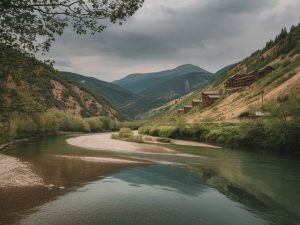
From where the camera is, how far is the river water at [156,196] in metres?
23.9

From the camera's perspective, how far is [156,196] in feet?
99.1

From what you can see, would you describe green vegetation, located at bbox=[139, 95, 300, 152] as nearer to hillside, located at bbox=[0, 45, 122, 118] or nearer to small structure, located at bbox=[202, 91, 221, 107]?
hillside, located at bbox=[0, 45, 122, 118]

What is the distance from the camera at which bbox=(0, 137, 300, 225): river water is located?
78.4 feet

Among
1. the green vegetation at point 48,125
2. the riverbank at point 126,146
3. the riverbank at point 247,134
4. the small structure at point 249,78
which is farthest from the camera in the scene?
the small structure at point 249,78

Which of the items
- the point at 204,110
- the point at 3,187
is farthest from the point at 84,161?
the point at 204,110

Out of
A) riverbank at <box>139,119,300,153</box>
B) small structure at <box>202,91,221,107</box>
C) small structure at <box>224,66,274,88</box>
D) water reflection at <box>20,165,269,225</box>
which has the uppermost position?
small structure at <box>224,66,274,88</box>

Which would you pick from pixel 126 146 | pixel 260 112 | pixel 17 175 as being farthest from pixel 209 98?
pixel 17 175

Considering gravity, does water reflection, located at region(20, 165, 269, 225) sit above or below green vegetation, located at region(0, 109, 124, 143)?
below

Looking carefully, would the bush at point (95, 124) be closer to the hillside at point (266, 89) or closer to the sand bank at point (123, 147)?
the hillside at point (266, 89)

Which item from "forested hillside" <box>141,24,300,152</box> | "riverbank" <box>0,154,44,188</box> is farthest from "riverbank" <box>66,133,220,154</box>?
"riverbank" <box>0,154,44,188</box>

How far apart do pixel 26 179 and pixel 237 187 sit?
68.7 ft

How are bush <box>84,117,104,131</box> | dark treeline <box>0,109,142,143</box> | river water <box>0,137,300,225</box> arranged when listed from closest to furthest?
river water <box>0,137,300,225</box> → dark treeline <box>0,109,142,143</box> → bush <box>84,117,104,131</box>

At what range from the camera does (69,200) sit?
90.9ft

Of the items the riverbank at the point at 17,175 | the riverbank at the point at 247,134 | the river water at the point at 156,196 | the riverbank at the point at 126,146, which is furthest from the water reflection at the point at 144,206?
the riverbank at the point at 247,134
